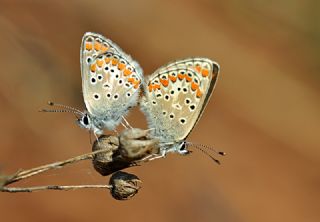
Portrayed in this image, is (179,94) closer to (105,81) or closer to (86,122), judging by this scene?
(105,81)

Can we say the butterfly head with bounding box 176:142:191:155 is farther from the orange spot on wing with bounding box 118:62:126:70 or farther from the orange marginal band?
the orange marginal band

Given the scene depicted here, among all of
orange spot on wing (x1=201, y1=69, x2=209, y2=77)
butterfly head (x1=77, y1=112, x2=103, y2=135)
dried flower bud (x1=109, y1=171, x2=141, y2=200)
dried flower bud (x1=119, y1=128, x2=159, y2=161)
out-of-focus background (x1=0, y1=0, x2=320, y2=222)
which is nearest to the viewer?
dried flower bud (x1=119, y1=128, x2=159, y2=161)

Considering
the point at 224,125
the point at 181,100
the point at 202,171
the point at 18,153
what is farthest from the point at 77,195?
the point at 181,100

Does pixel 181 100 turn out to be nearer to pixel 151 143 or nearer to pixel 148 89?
pixel 148 89

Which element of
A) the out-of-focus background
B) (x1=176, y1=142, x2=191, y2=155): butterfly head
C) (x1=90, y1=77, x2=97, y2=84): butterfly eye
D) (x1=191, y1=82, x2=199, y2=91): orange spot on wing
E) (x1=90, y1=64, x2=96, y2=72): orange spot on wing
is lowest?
the out-of-focus background

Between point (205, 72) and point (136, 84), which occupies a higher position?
point (205, 72)

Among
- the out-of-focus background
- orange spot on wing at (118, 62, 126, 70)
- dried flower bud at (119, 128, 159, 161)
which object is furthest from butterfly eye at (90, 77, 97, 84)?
the out-of-focus background

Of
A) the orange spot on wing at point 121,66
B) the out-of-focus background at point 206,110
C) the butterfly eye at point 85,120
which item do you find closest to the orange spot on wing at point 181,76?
the orange spot on wing at point 121,66

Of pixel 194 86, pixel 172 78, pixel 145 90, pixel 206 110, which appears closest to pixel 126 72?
pixel 145 90
